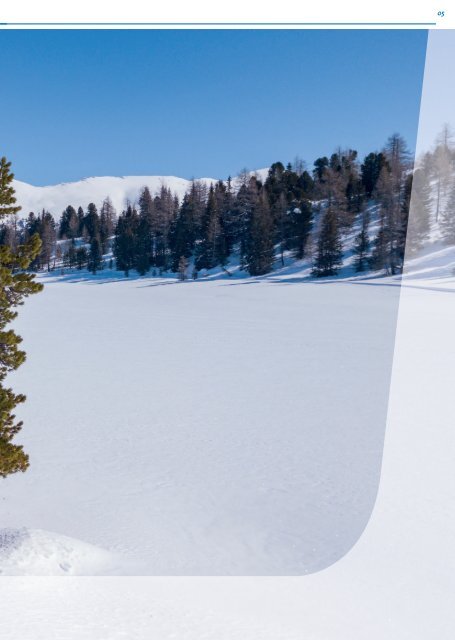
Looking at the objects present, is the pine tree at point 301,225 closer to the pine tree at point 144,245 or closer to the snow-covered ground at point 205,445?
the pine tree at point 144,245

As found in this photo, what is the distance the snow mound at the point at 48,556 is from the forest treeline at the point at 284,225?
1345 inches

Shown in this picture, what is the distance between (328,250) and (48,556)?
36.6 m

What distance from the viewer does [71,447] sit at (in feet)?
22.0

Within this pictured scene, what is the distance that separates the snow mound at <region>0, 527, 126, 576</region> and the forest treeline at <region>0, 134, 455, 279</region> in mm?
34153

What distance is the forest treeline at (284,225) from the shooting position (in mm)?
38531

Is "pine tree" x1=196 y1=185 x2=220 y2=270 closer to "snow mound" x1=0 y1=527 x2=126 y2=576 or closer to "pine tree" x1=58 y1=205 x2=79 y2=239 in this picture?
"pine tree" x1=58 y1=205 x2=79 y2=239

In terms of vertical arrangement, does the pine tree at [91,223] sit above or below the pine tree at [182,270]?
above

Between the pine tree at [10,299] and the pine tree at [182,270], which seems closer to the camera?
the pine tree at [10,299]

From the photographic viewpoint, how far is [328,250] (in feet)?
126

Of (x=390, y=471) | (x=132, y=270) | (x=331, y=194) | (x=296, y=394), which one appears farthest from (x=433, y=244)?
(x=390, y=471)

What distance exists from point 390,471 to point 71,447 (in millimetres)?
4130

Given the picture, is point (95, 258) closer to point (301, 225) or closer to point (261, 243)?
point (261, 243)

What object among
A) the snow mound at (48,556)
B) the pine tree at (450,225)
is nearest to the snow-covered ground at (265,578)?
the snow mound at (48,556)
